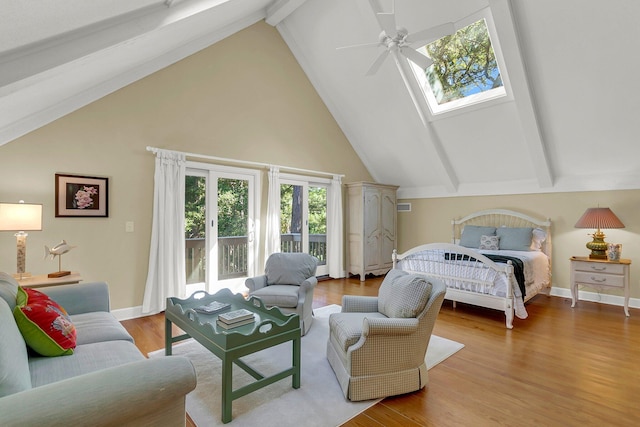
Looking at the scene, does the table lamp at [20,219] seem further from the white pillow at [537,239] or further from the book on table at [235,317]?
the white pillow at [537,239]

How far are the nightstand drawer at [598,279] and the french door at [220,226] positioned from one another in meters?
4.79

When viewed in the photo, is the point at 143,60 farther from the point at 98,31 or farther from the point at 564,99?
the point at 564,99

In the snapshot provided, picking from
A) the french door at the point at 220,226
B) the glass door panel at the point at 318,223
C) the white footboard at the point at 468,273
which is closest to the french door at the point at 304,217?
the glass door panel at the point at 318,223

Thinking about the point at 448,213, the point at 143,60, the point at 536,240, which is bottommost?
the point at 536,240

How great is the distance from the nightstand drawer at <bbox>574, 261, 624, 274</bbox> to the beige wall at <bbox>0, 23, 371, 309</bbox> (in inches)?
180

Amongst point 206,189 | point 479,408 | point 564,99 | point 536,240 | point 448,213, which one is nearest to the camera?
point 479,408

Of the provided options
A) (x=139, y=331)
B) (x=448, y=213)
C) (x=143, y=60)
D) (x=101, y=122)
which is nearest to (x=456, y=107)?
(x=448, y=213)

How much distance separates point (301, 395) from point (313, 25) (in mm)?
5102

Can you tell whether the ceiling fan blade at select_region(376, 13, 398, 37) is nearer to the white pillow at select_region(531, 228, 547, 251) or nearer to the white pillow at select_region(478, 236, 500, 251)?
the white pillow at select_region(478, 236, 500, 251)

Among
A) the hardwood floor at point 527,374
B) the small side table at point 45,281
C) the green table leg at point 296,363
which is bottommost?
the hardwood floor at point 527,374

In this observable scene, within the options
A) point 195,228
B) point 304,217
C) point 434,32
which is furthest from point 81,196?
point 434,32

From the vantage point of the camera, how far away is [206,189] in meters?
4.76

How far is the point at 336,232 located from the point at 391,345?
412 cm

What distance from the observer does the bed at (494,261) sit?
12.5 feet
